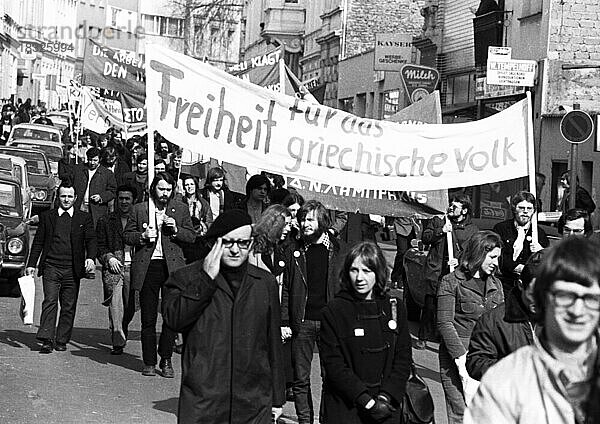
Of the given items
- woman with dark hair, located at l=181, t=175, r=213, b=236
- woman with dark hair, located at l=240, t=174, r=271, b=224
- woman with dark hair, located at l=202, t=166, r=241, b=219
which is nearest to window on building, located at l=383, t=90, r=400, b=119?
woman with dark hair, located at l=202, t=166, r=241, b=219

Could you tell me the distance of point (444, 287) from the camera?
8570 millimetres

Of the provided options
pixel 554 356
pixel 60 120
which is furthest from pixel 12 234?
pixel 60 120

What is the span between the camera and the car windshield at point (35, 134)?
3912 cm

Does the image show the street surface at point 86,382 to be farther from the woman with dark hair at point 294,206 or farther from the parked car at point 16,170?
the parked car at point 16,170

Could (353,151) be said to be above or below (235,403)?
above

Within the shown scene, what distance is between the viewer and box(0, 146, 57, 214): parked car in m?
29.9

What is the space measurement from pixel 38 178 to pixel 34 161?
798 mm

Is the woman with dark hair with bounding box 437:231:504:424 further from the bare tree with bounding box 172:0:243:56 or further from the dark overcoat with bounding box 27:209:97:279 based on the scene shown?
the bare tree with bounding box 172:0:243:56

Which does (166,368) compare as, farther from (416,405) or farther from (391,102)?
(391,102)

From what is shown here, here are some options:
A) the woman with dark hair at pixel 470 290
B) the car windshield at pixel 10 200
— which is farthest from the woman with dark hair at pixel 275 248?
the car windshield at pixel 10 200

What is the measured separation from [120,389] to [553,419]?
798cm

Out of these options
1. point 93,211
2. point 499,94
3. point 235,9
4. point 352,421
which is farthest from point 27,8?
point 352,421

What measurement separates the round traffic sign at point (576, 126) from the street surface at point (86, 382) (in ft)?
14.5

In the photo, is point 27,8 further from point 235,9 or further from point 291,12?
point 291,12
